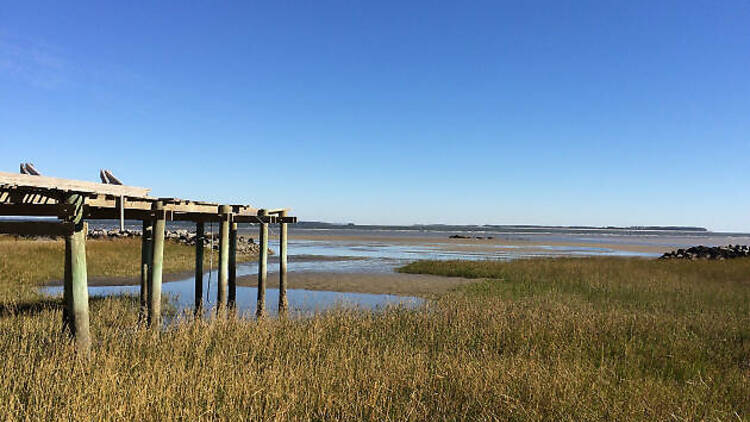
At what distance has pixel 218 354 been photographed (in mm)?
8047

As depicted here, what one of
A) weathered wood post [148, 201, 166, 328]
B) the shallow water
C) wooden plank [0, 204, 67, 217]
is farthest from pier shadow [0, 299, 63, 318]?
wooden plank [0, 204, 67, 217]

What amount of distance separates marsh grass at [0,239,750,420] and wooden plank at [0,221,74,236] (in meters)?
1.64

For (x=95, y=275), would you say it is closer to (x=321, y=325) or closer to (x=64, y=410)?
(x=321, y=325)

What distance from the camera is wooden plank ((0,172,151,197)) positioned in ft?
22.3

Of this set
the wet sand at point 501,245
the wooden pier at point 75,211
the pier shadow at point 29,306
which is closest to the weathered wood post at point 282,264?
the wooden pier at point 75,211

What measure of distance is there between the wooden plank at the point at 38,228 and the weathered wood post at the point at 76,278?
83mm

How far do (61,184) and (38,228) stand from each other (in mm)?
1255

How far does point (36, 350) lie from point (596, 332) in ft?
33.8

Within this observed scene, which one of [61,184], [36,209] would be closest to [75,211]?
[61,184]

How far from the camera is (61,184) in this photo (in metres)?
7.54

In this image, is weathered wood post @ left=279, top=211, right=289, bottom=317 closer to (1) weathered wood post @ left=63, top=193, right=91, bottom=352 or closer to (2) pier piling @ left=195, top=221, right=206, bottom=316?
(2) pier piling @ left=195, top=221, right=206, bottom=316

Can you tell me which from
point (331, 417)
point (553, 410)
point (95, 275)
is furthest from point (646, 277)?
point (95, 275)

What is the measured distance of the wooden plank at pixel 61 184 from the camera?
6.80 metres

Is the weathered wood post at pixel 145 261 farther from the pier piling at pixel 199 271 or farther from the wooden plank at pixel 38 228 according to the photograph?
the wooden plank at pixel 38 228
